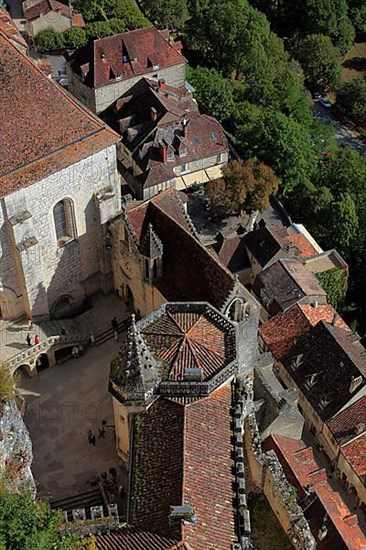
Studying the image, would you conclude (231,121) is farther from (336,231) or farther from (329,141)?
(336,231)

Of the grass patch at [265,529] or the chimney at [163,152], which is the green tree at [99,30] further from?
the grass patch at [265,529]

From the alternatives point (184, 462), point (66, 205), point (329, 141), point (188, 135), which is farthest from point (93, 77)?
point (184, 462)

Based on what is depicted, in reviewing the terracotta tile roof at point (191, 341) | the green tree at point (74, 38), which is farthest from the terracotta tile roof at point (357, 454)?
the green tree at point (74, 38)

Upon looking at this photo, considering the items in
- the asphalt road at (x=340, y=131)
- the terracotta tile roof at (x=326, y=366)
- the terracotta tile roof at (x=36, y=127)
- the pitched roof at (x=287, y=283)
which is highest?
the terracotta tile roof at (x=36, y=127)

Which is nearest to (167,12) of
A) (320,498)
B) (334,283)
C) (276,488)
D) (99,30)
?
(99,30)

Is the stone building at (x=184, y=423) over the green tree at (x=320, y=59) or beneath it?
over

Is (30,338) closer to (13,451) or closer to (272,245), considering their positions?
(13,451)
